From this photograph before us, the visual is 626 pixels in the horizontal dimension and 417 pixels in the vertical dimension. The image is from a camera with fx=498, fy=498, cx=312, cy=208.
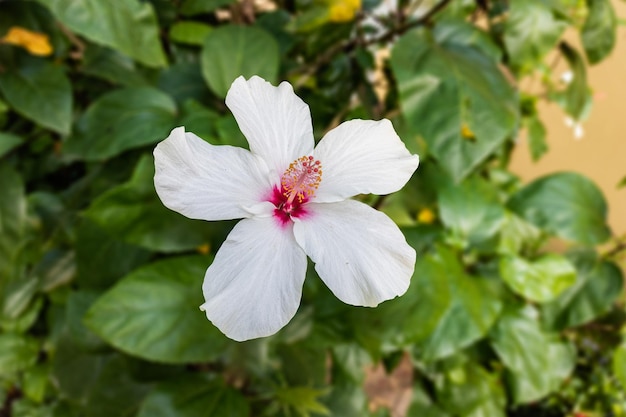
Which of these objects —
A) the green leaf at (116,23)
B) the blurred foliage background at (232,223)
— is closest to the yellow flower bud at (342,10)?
the blurred foliage background at (232,223)

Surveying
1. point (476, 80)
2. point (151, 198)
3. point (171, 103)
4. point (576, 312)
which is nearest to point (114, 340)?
point (151, 198)

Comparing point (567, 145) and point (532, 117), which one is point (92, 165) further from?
point (567, 145)

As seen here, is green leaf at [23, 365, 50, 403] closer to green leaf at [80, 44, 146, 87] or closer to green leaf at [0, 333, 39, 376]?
green leaf at [0, 333, 39, 376]

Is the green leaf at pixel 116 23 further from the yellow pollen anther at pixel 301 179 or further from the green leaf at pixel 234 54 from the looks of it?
the yellow pollen anther at pixel 301 179

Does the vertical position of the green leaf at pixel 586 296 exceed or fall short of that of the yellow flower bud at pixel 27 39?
it falls short

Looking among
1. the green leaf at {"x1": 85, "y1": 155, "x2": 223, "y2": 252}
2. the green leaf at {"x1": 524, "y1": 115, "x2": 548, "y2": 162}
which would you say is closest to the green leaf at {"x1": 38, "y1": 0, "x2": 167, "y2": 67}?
the green leaf at {"x1": 85, "y1": 155, "x2": 223, "y2": 252}
